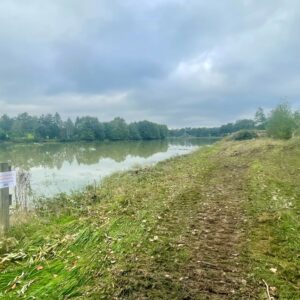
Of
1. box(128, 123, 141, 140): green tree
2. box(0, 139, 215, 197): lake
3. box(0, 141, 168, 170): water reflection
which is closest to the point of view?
box(0, 139, 215, 197): lake

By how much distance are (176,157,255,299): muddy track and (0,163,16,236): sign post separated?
3356mm

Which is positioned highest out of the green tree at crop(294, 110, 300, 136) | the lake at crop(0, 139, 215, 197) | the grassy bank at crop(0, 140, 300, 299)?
the green tree at crop(294, 110, 300, 136)

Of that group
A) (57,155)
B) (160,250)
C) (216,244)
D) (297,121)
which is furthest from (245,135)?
(160,250)

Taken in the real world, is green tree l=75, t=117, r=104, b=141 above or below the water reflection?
above

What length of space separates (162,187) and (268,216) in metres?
4.67

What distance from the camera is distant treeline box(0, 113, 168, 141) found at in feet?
292

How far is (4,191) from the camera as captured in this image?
583 centimetres

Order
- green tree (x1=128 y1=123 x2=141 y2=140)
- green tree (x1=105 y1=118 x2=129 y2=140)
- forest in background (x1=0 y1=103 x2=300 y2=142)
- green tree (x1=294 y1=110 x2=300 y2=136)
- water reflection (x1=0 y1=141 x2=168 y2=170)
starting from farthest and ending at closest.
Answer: green tree (x1=128 y1=123 x2=141 y2=140), green tree (x1=105 y1=118 x2=129 y2=140), forest in background (x1=0 y1=103 x2=300 y2=142), green tree (x1=294 y1=110 x2=300 y2=136), water reflection (x1=0 y1=141 x2=168 y2=170)

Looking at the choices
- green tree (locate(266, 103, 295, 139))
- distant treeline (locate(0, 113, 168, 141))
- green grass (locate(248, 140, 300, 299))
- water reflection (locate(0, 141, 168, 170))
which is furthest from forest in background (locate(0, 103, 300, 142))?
green grass (locate(248, 140, 300, 299))

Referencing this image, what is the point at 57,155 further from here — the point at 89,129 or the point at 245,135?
the point at 89,129

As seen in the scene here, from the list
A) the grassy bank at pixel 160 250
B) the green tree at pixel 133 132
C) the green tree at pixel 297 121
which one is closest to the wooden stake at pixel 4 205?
the grassy bank at pixel 160 250

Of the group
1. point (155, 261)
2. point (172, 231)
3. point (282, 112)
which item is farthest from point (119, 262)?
point (282, 112)

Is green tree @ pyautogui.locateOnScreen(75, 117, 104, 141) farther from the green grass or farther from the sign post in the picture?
the sign post

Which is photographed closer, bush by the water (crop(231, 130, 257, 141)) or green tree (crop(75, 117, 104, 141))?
bush by the water (crop(231, 130, 257, 141))
